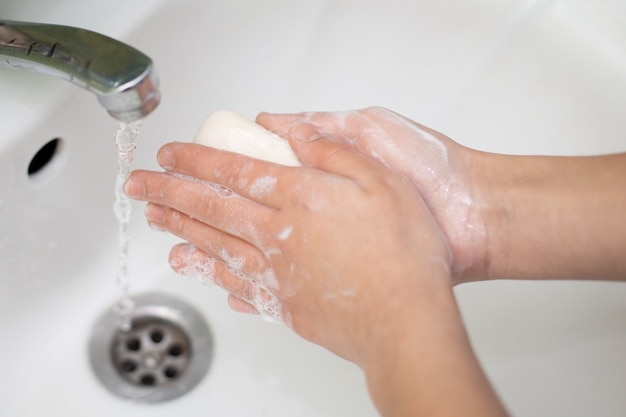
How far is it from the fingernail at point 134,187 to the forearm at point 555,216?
0.75 feet

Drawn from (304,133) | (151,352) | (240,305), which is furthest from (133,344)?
(304,133)

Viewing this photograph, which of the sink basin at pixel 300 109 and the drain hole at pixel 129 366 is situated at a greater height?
the sink basin at pixel 300 109

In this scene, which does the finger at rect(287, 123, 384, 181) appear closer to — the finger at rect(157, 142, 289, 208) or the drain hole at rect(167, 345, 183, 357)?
A: the finger at rect(157, 142, 289, 208)

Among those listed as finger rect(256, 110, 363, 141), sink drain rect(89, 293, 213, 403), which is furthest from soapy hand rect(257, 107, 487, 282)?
sink drain rect(89, 293, 213, 403)

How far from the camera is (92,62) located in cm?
34

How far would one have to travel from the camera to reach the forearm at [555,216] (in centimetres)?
45

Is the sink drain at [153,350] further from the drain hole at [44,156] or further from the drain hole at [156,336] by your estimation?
the drain hole at [44,156]

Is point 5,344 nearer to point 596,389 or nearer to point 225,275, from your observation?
point 225,275

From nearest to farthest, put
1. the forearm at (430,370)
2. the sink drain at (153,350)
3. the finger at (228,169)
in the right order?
the forearm at (430,370), the finger at (228,169), the sink drain at (153,350)

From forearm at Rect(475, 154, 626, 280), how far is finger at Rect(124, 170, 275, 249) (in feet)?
0.52

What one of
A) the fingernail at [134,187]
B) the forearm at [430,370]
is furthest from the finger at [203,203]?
the forearm at [430,370]

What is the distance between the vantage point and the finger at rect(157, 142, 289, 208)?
419 millimetres

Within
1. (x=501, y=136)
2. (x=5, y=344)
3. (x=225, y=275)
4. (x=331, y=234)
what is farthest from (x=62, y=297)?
(x=501, y=136)

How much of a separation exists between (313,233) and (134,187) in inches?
5.4
